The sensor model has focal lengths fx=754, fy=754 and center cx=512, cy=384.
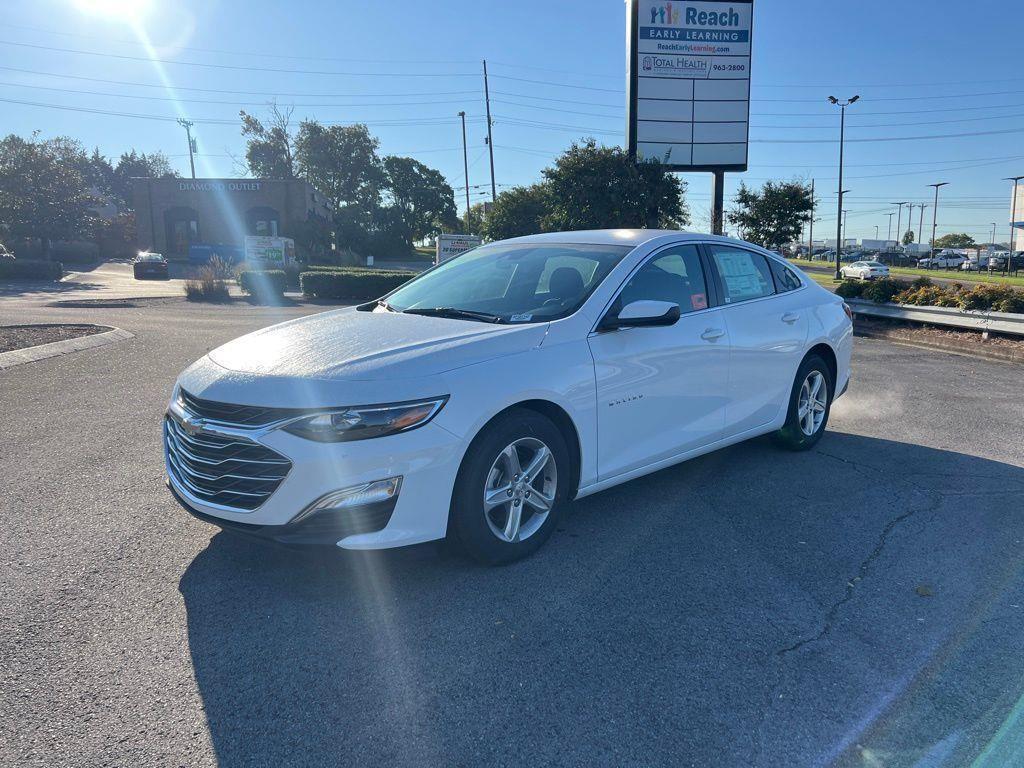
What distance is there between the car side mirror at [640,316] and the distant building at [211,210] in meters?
55.6

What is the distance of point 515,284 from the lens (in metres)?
4.64

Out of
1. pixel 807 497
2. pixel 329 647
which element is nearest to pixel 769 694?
pixel 329 647

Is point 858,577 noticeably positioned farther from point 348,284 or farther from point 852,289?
point 348,284

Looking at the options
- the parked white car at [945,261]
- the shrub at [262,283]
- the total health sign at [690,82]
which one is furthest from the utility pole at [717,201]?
the parked white car at [945,261]

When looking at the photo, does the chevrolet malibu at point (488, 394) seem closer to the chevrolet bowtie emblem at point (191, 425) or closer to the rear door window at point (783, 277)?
the chevrolet bowtie emblem at point (191, 425)

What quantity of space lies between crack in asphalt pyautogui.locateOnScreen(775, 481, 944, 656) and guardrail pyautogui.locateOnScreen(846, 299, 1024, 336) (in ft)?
26.9

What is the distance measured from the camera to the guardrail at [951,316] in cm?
1145

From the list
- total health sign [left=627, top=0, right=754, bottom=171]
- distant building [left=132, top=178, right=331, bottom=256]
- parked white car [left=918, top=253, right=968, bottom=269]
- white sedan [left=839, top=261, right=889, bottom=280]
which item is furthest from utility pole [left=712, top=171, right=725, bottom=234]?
parked white car [left=918, top=253, right=968, bottom=269]

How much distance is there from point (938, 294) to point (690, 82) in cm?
1020

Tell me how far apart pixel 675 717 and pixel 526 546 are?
1312 mm

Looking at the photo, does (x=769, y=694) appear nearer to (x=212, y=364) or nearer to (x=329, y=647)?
(x=329, y=647)

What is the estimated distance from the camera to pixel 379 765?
238 cm

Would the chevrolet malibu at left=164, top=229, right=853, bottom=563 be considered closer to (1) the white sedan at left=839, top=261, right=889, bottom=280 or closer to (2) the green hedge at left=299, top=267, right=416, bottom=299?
(2) the green hedge at left=299, top=267, right=416, bottom=299

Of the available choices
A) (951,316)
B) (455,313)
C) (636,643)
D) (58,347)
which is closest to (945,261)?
(951,316)
